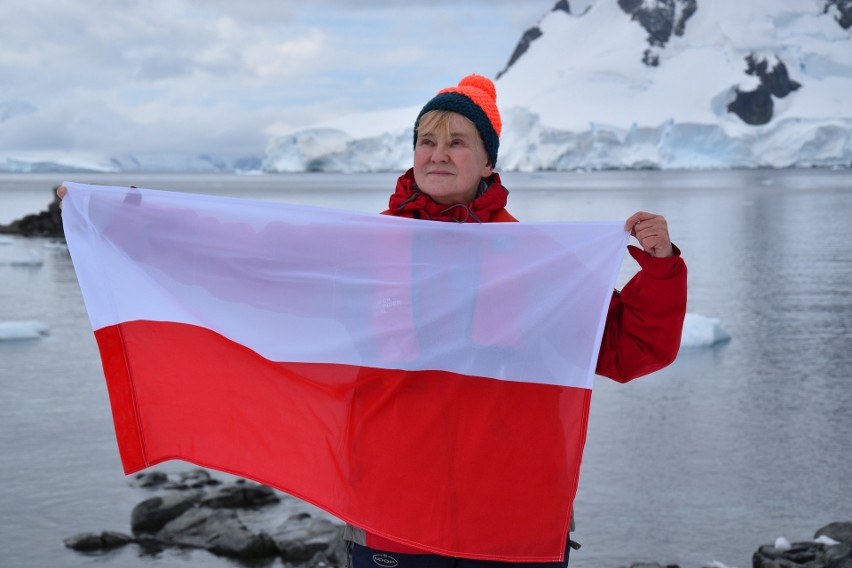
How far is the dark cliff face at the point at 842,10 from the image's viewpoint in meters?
112

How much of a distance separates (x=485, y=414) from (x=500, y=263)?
1.33 ft

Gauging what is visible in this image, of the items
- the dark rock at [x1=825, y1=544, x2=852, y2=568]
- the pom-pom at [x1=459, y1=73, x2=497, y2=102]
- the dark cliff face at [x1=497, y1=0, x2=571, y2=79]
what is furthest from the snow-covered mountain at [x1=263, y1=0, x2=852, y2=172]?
the pom-pom at [x1=459, y1=73, x2=497, y2=102]

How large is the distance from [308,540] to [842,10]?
125344 mm

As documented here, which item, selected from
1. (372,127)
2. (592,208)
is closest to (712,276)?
(592,208)

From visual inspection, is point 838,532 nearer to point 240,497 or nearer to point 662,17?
point 240,497

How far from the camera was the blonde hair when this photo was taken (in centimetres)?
234

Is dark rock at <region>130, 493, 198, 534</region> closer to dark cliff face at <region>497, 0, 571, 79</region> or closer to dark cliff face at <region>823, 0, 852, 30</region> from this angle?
dark cliff face at <region>823, 0, 852, 30</region>

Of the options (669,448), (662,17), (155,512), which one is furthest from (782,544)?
(662,17)

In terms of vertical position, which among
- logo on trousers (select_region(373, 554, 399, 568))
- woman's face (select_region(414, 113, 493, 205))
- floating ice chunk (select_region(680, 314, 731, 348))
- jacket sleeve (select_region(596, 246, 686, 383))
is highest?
woman's face (select_region(414, 113, 493, 205))

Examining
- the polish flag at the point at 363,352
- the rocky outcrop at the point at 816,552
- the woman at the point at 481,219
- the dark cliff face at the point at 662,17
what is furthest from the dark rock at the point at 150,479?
the dark cliff face at the point at 662,17

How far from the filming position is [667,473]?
725 centimetres

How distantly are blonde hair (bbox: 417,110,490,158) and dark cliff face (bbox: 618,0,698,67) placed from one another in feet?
384

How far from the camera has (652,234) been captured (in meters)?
2.20

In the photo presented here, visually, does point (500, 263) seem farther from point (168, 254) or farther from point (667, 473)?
point (667, 473)
